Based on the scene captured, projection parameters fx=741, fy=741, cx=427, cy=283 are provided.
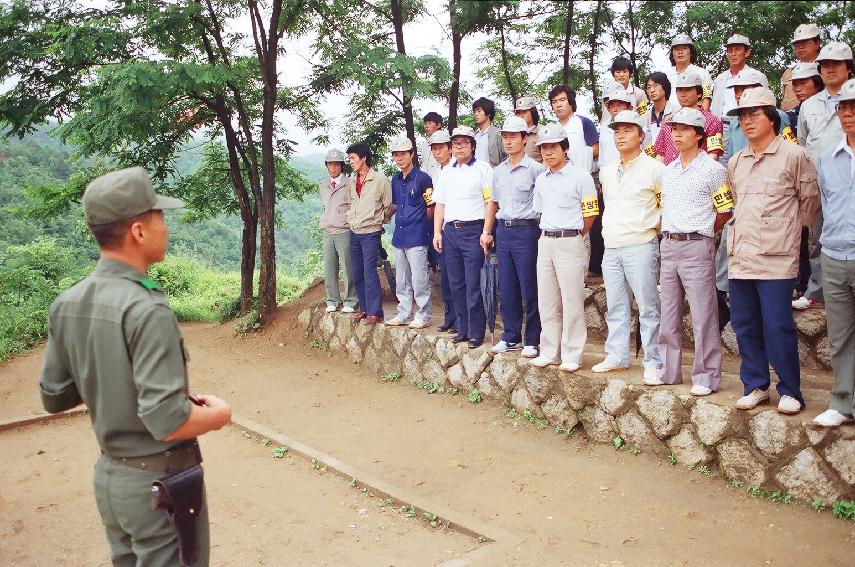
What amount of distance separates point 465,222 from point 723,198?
2738 mm

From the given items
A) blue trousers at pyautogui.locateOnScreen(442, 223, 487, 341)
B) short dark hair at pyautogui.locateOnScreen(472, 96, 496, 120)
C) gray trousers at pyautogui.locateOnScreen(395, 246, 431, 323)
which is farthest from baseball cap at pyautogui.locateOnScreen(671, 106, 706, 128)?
gray trousers at pyautogui.locateOnScreen(395, 246, 431, 323)

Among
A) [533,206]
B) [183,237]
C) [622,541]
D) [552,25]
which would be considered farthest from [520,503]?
[183,237]

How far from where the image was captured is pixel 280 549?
198 inches

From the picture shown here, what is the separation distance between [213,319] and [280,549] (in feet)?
26.8

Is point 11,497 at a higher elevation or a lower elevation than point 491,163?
lower

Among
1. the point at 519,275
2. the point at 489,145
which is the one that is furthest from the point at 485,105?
the point at 519,275

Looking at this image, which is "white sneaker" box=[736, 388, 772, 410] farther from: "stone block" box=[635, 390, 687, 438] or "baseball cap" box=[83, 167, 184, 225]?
"baseball cap" box=[83, 167, 184, 225]

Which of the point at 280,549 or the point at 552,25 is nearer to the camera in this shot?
the point at 280,549

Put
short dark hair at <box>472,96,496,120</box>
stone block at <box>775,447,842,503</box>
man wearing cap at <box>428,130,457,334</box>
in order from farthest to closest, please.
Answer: short dark hair at <box>472,96,496,120</box> < man wearing cap at <box>428,130,457,334</box> < stone block at <box>775,447,842,503</box>

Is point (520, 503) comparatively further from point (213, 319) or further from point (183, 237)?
point (183, 237)

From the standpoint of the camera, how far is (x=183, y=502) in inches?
99.8

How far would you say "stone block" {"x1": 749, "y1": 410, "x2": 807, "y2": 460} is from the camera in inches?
193

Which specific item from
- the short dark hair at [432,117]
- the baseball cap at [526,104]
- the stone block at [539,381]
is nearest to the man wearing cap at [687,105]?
the baseball cap at [526,104]

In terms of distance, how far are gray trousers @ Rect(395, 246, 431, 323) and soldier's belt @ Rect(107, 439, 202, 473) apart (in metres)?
5.67
